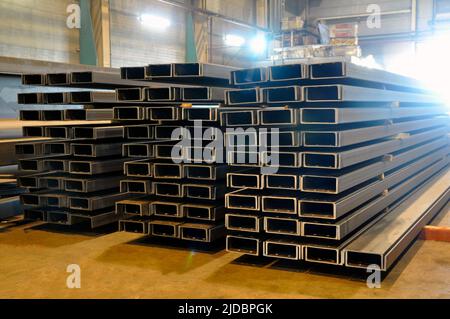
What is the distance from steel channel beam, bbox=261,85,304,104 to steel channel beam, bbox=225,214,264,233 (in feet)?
2.53

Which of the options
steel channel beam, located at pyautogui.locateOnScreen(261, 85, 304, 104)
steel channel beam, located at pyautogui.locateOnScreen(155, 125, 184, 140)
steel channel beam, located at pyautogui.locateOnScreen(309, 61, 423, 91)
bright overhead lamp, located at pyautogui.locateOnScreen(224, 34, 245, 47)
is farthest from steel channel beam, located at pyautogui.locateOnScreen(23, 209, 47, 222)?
bright overhead lamp, located at pyautogui.locateOnScreen(224, 34, 245, 47)

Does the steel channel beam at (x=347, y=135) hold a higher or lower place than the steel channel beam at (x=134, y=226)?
higher

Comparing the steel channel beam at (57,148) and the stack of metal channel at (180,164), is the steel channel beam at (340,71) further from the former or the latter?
the steel channel beam at (57,148)

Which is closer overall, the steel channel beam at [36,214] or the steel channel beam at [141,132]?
the steel channel beam at [141,132]

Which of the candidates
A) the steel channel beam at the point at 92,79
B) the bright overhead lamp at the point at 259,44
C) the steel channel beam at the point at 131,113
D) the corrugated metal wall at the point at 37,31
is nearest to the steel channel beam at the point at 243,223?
the steel channel beam at the point at 131,113

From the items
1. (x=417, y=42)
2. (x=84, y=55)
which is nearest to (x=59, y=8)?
(x=84, y=55)

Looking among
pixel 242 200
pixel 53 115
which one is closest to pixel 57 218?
pixel 53 115

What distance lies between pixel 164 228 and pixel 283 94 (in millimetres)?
1370

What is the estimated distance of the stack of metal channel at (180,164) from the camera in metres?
3.54

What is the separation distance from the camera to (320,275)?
9.94 ft

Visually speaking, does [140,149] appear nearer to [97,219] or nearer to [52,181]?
[97,219]

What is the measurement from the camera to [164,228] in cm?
367
